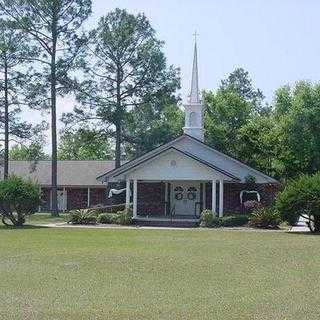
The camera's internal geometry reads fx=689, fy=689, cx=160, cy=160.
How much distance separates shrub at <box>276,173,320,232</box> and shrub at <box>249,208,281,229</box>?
6.71 ft

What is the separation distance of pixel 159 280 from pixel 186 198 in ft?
92.7

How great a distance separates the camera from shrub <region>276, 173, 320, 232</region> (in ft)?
100

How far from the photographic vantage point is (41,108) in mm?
49125

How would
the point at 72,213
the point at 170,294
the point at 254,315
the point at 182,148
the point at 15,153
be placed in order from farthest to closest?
the point at 15,153
the point at 182,148
the point at 72,213
the point at 170,294
the point at 254,315

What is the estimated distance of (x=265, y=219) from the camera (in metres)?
34.0

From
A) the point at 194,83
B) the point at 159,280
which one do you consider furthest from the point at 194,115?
the point at 159,280

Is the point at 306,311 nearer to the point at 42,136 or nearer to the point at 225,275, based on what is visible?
the point at 225,275

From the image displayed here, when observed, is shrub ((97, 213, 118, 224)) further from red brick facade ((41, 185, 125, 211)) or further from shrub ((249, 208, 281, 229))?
red brick facade ((41, 185, 125, 211))

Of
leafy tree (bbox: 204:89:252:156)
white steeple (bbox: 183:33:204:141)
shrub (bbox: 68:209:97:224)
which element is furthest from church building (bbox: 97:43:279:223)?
leafy tree (bbox: 204:89:252:156)

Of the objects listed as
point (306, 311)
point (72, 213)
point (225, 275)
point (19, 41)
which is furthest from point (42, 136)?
point (306, 311)

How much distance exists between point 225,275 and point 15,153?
273 ft

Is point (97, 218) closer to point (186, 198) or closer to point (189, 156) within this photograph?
point (189, 156)

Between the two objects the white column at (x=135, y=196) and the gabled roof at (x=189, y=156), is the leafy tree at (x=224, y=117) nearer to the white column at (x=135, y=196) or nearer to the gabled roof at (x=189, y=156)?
the gabled roof at (x=189, y=156)

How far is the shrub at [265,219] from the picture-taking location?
33688 millimetres
